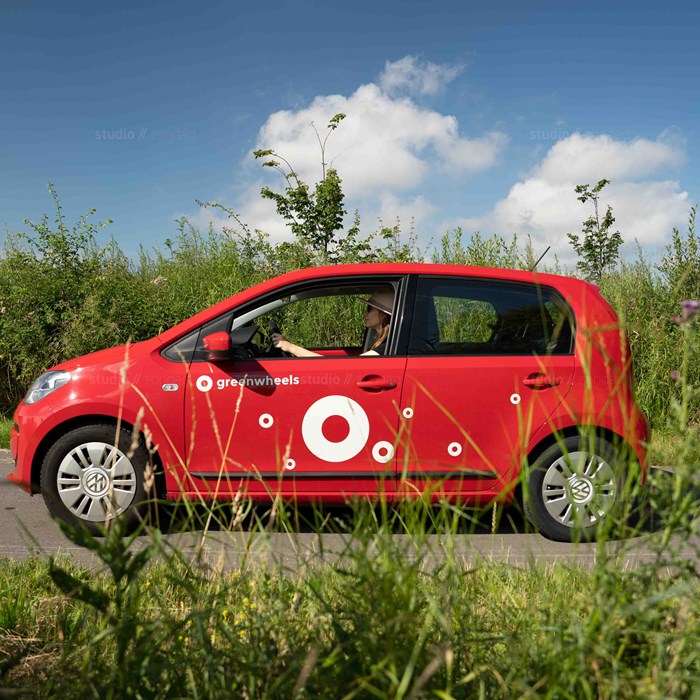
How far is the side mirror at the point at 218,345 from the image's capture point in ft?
17.0

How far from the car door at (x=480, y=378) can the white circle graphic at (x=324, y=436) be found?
28 cm

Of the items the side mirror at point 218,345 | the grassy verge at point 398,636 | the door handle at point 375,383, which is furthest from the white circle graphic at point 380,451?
the grassy verge at point 398,636

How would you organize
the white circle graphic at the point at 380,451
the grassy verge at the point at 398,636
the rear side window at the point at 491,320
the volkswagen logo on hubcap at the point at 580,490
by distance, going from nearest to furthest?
1. the grassy verge at the point at 398,636
2. the volkswagen logo on hubcap at the point at 580,490
3. the white circle graphic at the point at 380,451
4. the rear side window at the point at 491,320

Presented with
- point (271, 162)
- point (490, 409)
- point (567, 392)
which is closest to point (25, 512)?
point (490, 409)

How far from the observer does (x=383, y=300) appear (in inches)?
227

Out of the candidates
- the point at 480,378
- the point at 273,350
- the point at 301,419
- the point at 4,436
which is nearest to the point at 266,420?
the point at 301,419

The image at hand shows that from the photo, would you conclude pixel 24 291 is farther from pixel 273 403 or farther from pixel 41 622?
pixel 41 622

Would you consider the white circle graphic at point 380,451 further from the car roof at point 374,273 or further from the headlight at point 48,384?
the headlight at point 48,384

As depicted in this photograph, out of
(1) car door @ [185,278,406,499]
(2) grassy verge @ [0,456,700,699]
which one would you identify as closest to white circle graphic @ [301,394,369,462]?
(1) car door @ [185,278,406,499]

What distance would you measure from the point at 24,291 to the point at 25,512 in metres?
5.16

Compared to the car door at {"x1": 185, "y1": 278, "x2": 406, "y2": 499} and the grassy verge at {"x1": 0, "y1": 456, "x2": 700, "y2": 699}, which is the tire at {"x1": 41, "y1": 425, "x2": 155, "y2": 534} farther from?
the grassy verge at {"x1": 0, "y1": 456, "x2": 700, "y2": 699}

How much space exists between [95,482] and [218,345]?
1.27 meters

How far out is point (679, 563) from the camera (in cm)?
217

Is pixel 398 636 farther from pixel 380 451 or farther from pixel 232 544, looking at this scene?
pixel 380 451
